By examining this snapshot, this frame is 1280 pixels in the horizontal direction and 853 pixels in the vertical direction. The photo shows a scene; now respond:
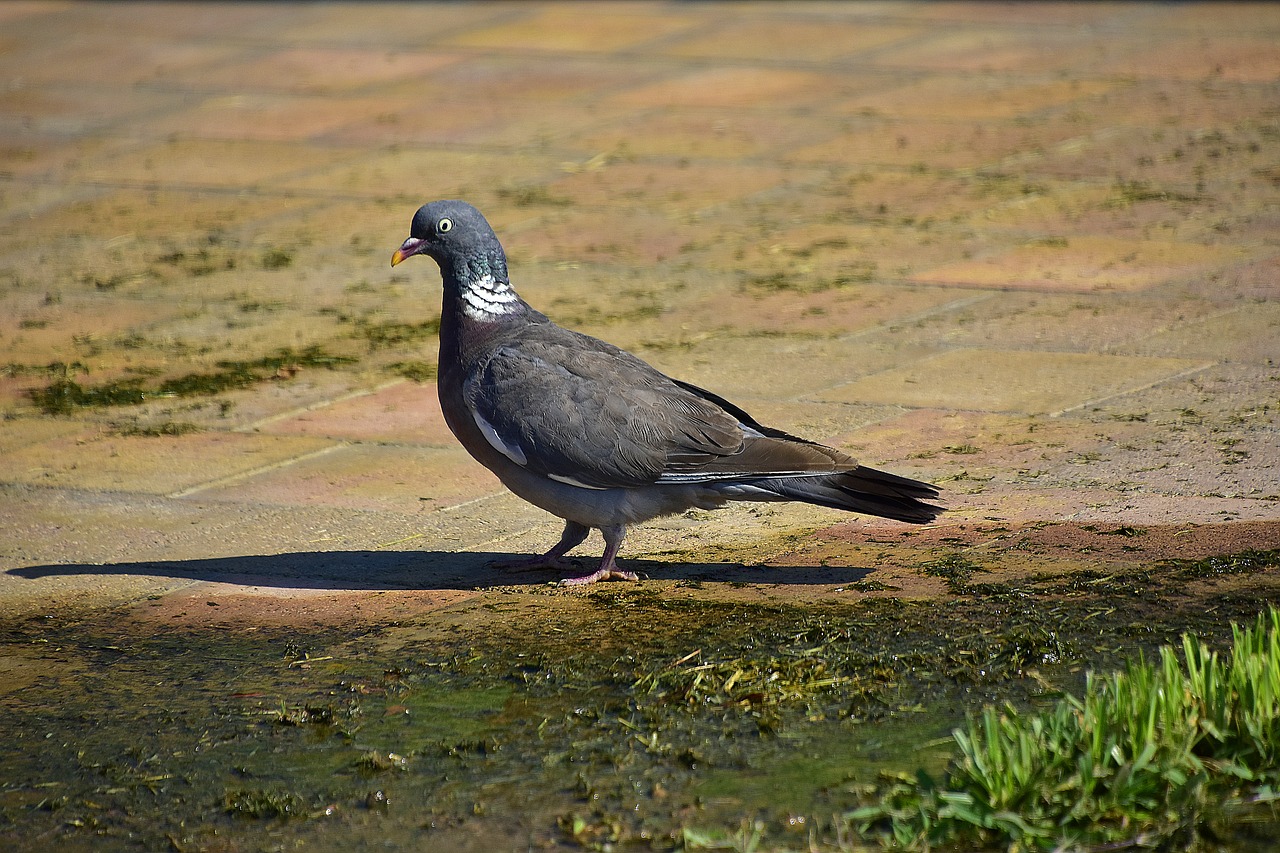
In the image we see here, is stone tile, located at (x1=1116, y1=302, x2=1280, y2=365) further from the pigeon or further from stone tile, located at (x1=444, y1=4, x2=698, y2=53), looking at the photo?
stone tile, located at (x1=444, y1=4, x2=698, y2=53)

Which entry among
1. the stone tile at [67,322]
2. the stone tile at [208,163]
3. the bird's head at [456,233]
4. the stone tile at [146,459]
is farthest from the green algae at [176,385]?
the stone tile at [208,163]

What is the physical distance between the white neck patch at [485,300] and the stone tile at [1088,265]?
3.88m

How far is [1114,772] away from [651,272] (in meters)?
6.11

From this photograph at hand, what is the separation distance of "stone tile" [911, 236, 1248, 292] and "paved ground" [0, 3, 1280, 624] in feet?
0.10

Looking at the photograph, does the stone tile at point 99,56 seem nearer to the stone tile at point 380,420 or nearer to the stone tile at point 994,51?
the stone tile at point 994,51

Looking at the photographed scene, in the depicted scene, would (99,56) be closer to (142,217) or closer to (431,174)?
(142,217)

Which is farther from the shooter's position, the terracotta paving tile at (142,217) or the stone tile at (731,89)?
the stone tile at (731,89)

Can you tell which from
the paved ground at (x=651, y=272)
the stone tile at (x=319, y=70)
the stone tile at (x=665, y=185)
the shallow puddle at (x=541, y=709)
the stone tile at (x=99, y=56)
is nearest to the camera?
the shallow puddle at (x=541, y=709)

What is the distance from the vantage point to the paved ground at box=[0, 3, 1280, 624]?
20.5 feet

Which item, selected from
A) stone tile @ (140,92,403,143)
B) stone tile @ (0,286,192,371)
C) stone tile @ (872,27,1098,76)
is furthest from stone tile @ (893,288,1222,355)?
stone tile @ (140,92,403,143)

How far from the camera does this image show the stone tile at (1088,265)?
9.06 metres

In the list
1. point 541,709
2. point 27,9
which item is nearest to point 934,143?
point 541,709

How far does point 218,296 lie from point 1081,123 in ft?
20.4

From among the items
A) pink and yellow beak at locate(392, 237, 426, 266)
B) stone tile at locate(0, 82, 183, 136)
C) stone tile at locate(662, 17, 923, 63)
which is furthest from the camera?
stone tile at locate(662, 17, 923, 63)
